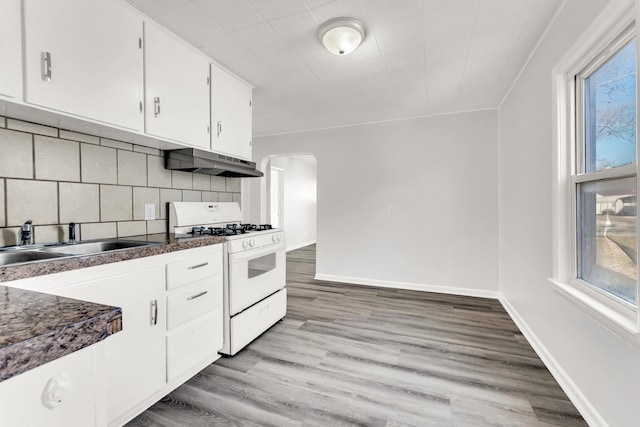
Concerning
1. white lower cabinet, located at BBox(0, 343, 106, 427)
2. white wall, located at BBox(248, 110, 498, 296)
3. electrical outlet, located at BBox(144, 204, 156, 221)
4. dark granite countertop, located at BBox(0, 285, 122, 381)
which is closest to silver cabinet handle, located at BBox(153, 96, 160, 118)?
electrical outlet, located at BBox(144, 204, 156, 221)

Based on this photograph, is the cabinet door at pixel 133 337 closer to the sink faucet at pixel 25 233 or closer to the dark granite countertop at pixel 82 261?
the dark granite countertop at pixel 82 261

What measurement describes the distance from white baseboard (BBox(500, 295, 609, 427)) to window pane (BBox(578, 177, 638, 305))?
619mm

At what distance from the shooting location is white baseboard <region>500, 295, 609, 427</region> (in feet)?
4.85

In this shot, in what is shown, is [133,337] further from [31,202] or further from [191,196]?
[191,196]

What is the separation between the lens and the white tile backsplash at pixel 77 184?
1.51 m

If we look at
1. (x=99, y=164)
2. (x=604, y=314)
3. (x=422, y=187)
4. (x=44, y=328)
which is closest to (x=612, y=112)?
(x=604, y=314)

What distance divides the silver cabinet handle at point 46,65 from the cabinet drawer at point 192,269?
1.11 metres

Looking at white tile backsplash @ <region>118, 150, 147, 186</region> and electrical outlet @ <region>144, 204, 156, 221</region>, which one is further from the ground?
white tile backsplash @ <region>118, 150, 147, 186</region>

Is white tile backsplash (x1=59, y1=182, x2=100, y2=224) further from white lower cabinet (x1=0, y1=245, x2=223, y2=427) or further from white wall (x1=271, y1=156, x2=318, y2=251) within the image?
white wall (x1=271, y1=156, x2=318, y2=251)

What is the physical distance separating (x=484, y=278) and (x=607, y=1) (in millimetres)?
3038

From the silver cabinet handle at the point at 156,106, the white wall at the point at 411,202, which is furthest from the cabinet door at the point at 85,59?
the white wall at the point at 411,202

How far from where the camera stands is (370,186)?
417cm

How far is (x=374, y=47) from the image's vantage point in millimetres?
2213

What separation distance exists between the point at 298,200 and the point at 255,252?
560cm
